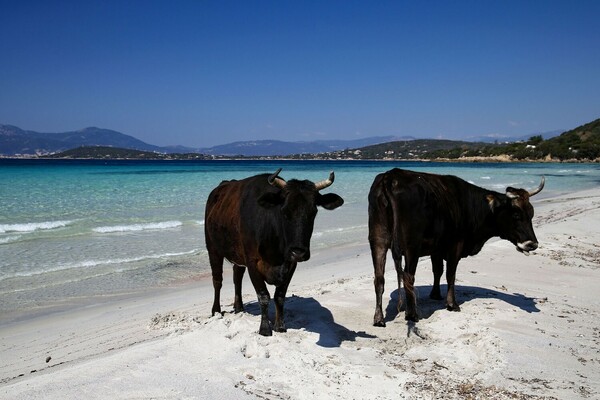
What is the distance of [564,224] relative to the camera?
17281 millimetres

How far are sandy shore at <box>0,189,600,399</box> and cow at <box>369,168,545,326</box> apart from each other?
692 mm

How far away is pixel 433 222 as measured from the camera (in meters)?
7.19

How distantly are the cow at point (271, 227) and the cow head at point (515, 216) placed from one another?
329cm

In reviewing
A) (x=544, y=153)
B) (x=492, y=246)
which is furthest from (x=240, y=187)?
(x=544, y=153)

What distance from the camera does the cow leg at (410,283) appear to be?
22.5ft

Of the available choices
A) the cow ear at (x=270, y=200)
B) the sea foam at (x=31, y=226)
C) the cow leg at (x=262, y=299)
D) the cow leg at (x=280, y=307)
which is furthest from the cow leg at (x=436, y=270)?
the sea foam at (x=31, y=226)

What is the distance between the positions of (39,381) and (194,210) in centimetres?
2076

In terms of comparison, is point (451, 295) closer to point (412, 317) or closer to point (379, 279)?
point (412, 317)

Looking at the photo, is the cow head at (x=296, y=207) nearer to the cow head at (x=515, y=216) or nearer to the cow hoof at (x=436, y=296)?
the cow hoof at (x=436, y=296)

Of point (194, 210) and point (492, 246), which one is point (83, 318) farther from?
point (194, 210)

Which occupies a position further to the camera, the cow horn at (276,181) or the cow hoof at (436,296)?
the cow hoof at (436,296)

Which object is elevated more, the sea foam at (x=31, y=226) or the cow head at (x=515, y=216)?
the cow head at (x=515, y=216)

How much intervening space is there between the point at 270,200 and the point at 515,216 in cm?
449

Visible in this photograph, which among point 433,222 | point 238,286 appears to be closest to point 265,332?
point 238,286
